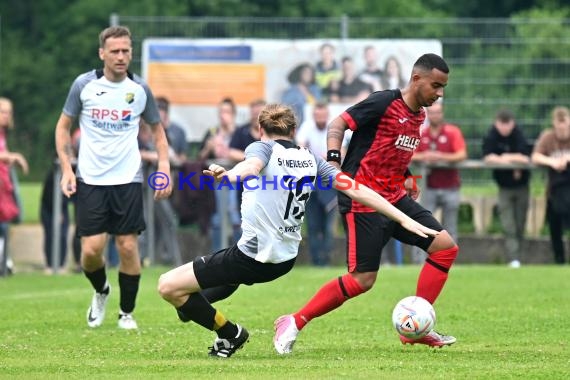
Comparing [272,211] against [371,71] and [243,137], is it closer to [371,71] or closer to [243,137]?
[243,137]

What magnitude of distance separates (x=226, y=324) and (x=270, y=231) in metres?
0.77

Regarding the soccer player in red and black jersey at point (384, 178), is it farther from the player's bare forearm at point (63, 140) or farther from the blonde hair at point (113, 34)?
the player's bare forearm at point (63, 140)

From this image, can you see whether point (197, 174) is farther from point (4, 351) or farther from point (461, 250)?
point (4, 351)

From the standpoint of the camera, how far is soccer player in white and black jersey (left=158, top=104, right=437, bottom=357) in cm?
861

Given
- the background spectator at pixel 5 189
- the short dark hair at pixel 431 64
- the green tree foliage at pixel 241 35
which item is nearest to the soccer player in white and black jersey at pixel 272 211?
the short dark hair at pixel 431 64

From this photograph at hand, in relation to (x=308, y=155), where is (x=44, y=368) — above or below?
below

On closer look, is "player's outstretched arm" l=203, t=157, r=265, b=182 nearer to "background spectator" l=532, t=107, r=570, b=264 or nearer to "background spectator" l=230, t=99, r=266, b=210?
Answer: "background spectator" l=230, t=99, r=266, b=210

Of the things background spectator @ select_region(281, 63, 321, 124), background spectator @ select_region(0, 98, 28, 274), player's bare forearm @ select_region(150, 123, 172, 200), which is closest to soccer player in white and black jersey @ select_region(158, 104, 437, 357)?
player's bare forearm @ select_region(150, 123, 172, 200)

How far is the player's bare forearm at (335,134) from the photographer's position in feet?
31.4

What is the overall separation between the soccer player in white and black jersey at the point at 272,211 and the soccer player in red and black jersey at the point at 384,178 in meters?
0.77

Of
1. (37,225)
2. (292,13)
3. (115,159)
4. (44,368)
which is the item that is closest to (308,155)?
Result: (44,368)

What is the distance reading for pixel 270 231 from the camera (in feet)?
28.5

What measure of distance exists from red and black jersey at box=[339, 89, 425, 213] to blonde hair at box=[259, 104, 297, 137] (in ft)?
3.23

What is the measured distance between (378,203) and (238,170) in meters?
0.96
